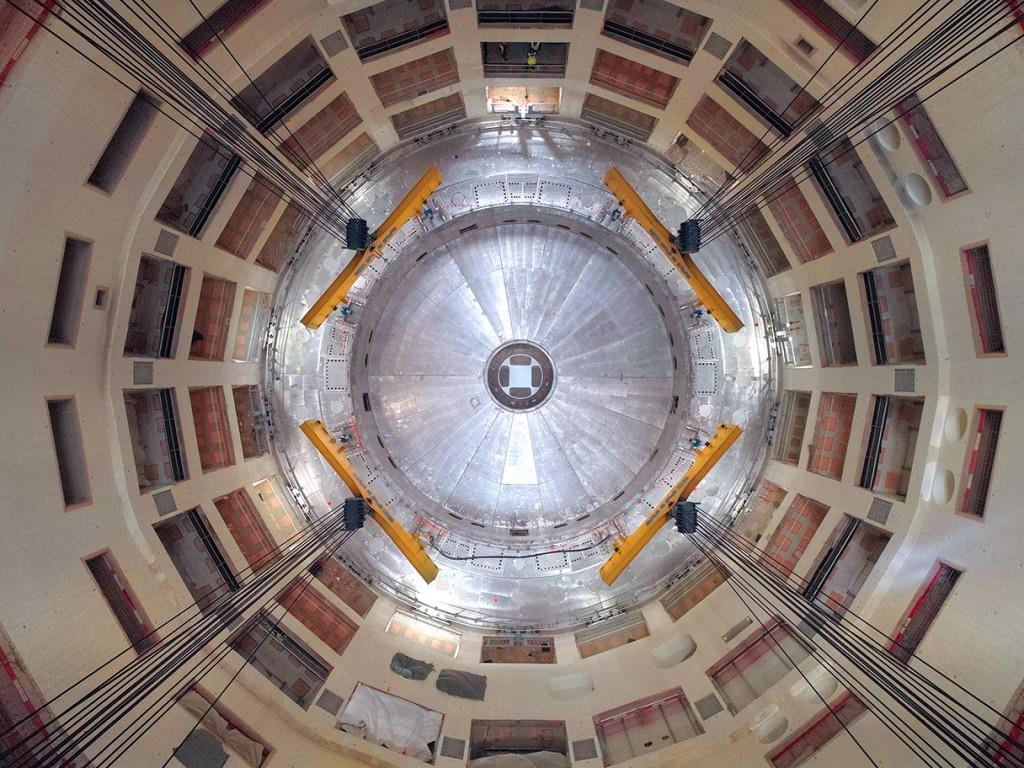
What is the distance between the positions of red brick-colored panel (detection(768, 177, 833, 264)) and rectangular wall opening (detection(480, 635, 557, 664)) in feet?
37.1

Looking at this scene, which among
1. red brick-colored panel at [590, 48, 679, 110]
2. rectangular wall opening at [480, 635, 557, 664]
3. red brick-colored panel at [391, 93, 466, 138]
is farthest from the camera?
rectangular wall opening at [480, 635, 557, 664]

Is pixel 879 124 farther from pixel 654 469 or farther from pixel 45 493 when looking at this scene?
pixel 45 493

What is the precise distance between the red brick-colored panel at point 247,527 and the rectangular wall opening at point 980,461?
1455cm

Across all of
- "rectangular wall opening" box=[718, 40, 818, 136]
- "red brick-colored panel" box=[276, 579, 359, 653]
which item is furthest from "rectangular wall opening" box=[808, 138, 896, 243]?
"red brick-colored panel" box=[276, 579, 359, 653]

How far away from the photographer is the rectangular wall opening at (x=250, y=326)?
15.8 metres

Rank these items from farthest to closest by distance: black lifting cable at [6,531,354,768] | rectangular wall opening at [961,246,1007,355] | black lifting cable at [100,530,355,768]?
1. black lifting cable at [100,530,355,768]
2. rectangular wall opening at [961,246,1007,355]
3. black lifting cable at [6,531,354,768]

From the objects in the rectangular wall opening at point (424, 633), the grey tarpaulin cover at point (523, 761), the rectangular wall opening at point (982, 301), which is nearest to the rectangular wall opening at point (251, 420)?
the rectangular wall opening at point (424, 633)

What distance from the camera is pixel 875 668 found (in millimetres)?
11852

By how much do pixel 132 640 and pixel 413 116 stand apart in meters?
13.0

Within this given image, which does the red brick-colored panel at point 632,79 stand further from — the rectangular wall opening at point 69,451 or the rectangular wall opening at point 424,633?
the rectangular wall opening at point 424,633

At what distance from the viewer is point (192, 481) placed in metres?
14.0

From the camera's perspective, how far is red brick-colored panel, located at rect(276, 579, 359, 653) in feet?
50.9

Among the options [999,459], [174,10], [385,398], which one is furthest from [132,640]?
[999,459]

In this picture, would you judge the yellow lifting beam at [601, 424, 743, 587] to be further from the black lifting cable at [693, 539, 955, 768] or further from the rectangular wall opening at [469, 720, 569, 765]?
the rectangular wall opening at [469, 720, 569, 765]
